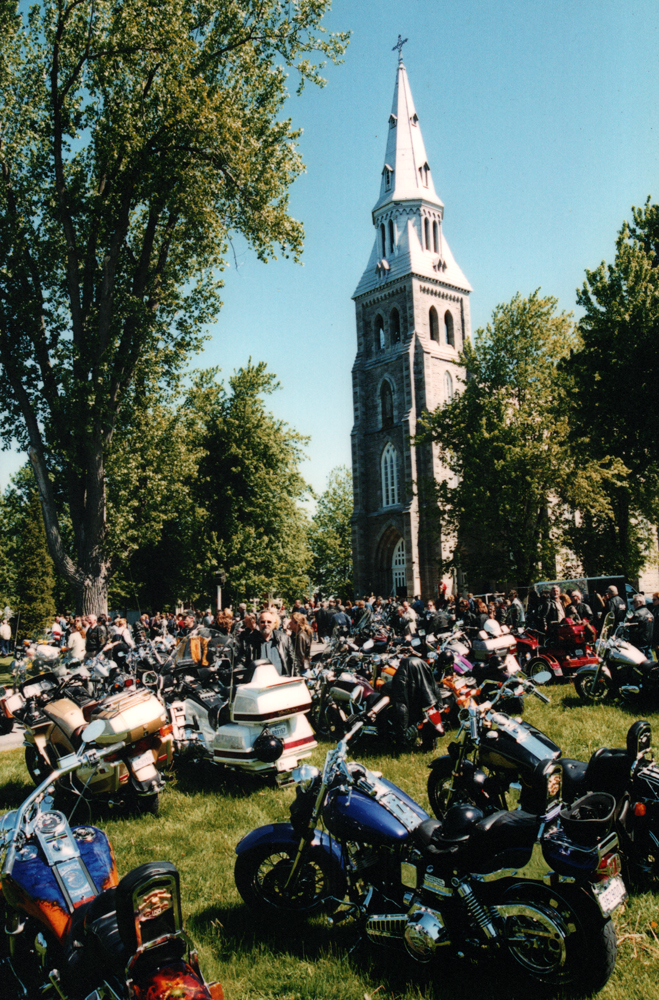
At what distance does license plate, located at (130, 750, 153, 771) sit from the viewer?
587 centimetres

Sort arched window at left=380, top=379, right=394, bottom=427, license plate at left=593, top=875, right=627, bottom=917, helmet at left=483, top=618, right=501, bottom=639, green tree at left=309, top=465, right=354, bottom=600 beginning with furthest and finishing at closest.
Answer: green tree at left=309, top=465, right=354, bottom=600
arched window at left=380, top=379, right=394, bottom=427
helmet at left=483, top=618, right=501, bottom=639
license plate at left=593, top=875, right=627, bottom=917

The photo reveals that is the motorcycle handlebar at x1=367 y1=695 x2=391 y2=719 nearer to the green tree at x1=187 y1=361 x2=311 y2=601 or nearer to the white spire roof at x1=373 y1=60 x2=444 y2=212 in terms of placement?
the green tree at x1=187 y1=361 x2=311 y2=601

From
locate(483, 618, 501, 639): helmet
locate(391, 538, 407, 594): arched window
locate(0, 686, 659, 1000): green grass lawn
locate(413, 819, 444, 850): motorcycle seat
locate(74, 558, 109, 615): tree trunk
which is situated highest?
locate(391, 538, 407, 594): arched window

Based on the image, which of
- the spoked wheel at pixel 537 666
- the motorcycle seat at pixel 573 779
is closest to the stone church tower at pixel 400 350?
the spoked wheel at pixel 537 666

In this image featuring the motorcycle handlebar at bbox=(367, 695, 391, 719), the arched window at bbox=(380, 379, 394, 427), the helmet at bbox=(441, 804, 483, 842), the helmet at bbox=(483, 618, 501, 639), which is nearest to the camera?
the helmet at bbox=(441, 804, 483, 842)

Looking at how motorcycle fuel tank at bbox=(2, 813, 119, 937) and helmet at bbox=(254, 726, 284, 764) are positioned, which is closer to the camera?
motorcycle fuel tank at bbox=(2, 813, 119, 937)

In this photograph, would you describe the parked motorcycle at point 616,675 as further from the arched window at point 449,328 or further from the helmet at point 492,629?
the arched window at point 449,328

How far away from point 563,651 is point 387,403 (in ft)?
110

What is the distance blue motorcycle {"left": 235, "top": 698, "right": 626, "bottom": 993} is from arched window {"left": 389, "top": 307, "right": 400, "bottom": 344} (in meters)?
41.7

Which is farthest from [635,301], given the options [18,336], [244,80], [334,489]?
[334,489]

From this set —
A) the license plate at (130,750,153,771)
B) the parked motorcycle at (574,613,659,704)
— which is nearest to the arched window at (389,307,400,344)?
the parked motorcycle at (574,613,659,704)

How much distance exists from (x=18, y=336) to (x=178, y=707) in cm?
1119

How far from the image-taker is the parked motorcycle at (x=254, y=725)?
21.1 ft

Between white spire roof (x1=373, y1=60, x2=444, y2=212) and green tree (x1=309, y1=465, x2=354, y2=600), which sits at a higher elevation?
white spire roof (x1=373, y1=60, x2=444, y2=212)
